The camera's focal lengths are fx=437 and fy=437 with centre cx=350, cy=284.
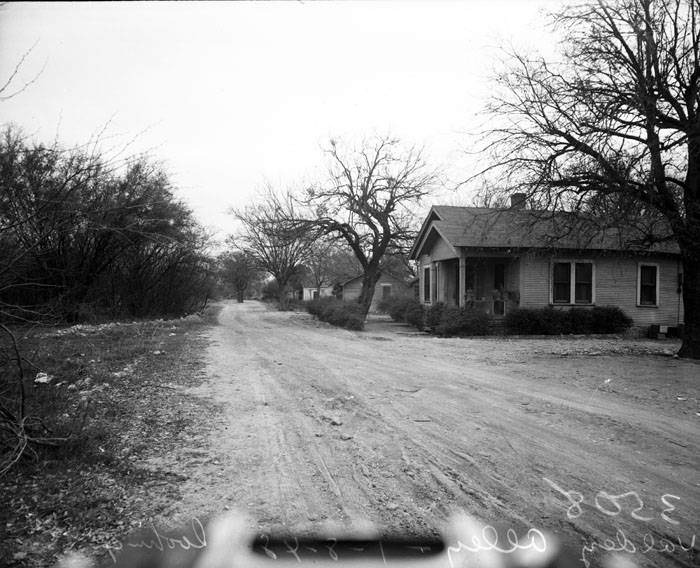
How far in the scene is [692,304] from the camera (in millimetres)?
10609

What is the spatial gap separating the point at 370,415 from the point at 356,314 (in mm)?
14619

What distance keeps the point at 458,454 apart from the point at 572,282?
1648cm

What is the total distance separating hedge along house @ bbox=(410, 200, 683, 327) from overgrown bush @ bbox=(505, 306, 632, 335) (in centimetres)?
88

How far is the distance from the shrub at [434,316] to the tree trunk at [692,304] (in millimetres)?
8729

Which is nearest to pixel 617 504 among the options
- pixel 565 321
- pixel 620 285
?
pixel 565 321

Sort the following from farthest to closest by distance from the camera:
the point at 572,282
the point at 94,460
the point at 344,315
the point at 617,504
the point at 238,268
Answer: the point at 238,268 < the point at 344,315 < the point at 572,282 < the point at 94,460 < the point at 617,504

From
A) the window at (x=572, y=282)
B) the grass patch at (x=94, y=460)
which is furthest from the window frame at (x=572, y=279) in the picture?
the grass patch at (x=94, y=460)

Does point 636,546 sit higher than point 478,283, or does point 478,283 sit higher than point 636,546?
point 478,283

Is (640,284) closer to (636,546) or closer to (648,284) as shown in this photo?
(648,284)

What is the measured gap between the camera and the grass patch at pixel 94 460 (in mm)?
2756

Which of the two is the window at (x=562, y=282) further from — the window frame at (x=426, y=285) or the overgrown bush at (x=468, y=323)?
the window frame at (x=426, y=285)

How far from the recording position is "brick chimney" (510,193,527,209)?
11023mm

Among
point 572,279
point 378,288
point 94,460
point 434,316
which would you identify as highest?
point 572,279

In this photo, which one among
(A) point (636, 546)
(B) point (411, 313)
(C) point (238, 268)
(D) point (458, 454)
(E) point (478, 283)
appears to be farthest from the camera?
(C) point (238, 268)
